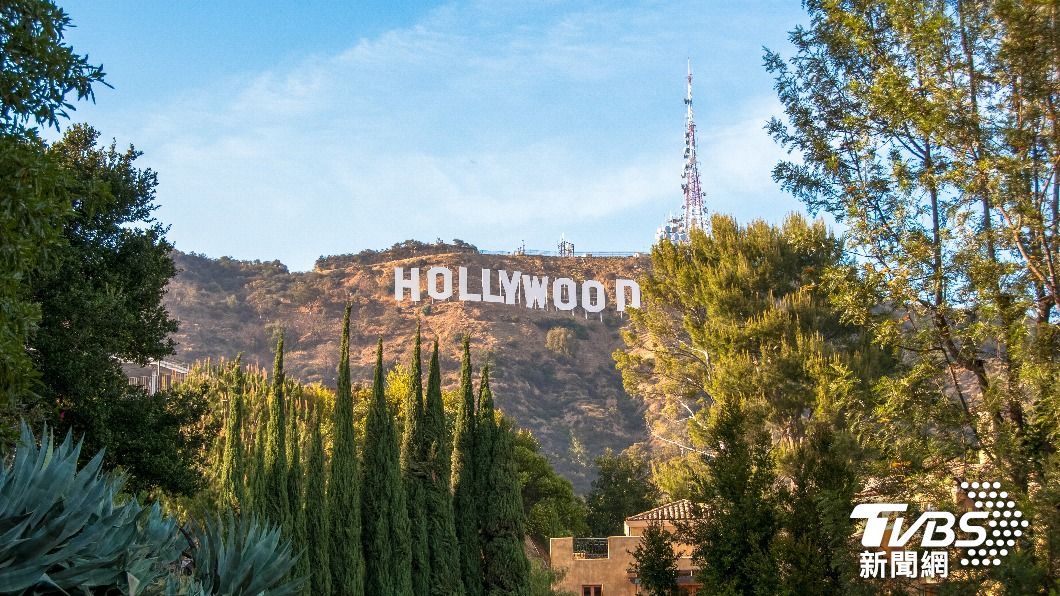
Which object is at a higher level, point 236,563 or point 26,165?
point 26,165

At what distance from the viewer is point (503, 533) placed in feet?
67.1

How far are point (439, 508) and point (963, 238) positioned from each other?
1103 centimetres

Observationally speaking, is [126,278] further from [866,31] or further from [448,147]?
[448,147]

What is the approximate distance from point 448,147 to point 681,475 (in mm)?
32067

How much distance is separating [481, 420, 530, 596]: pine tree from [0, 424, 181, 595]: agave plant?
513 inches

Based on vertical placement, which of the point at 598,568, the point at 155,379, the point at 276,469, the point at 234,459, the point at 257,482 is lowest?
the point at 598,568

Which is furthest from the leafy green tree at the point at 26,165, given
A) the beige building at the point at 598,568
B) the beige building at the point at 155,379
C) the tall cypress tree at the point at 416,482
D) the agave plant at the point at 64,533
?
the beige building at the point at 598,568

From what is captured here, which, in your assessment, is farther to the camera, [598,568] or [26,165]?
[598,568]

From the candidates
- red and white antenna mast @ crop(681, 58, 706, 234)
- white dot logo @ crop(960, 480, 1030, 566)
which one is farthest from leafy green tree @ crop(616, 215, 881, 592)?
red and white antenna mast @ crop(681, 58, 706, 234)

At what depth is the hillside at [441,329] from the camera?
71.4 metres

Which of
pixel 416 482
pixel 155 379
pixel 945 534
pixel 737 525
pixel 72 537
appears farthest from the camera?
pixel 155 379

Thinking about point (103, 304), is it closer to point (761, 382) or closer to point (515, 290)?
point (761, 382)

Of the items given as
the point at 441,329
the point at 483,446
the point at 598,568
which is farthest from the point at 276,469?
the point at 441,329

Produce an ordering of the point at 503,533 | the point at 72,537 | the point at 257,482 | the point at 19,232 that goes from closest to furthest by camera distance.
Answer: the point at 72,537, the point at 19,232, the point at 257,482, the point at 503,533
